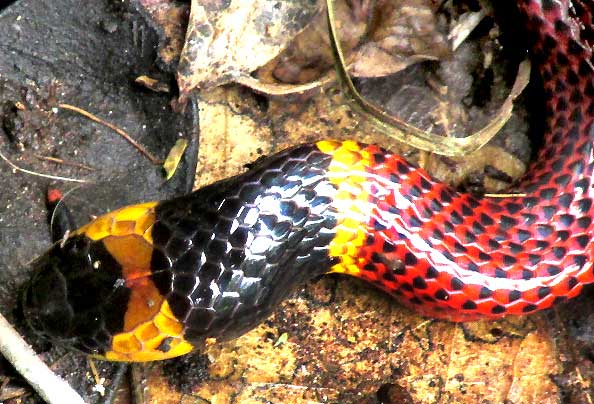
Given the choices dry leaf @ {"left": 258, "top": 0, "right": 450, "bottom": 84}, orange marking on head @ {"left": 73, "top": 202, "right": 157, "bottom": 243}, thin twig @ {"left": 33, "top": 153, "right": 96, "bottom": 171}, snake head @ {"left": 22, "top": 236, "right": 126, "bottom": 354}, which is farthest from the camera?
dry leaf @ {"left": 258, "top": 0, "right": 450, "bottom": 84}

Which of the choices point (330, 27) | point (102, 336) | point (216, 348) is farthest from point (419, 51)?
point (102, 336)

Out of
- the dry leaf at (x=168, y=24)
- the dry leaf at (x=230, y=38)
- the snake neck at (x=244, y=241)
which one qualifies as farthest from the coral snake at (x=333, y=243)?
the dry leaf at (x=168, y=24)

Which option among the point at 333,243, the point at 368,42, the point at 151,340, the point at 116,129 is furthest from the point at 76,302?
the point at 368,42

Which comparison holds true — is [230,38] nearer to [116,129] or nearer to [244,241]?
[116,129]

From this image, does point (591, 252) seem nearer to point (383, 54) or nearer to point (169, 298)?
point (383, 54)

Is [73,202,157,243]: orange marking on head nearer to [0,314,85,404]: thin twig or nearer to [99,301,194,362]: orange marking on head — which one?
[99,301,194,362]: orange marking on head

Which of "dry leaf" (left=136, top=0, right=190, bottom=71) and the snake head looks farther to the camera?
"dry leaf" (left=136, top=0, right=190, bottom=71)

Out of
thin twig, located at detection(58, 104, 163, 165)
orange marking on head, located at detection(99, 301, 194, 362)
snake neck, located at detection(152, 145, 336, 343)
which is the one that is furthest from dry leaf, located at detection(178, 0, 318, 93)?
orange marking on head, located at detection(99, 301, 194, 362)
